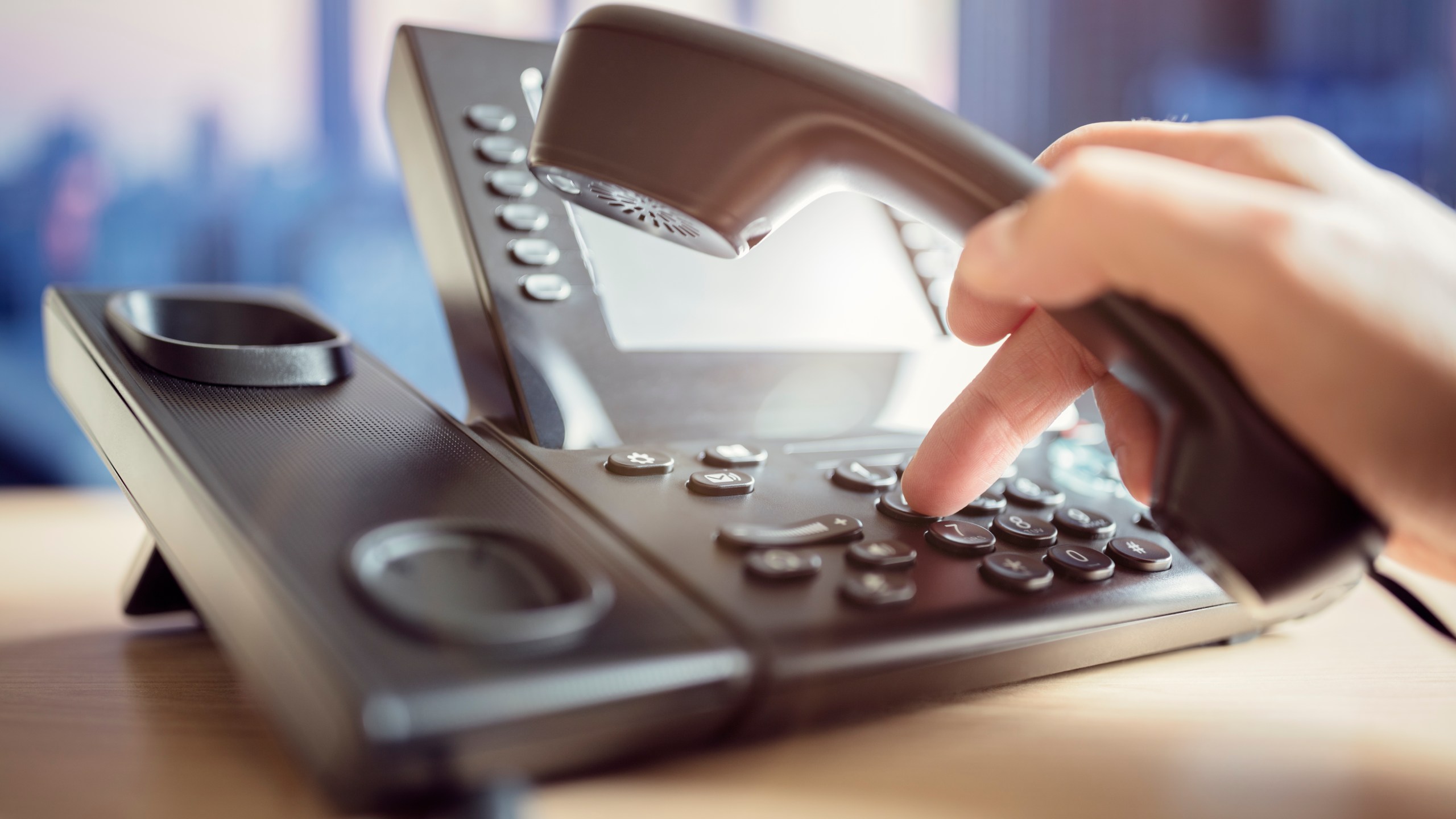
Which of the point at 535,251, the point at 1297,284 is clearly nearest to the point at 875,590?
the point at 1297,284

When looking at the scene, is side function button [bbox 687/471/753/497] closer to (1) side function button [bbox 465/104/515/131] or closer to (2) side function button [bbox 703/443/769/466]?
(2) side function button [bbox 703/443/769/466]

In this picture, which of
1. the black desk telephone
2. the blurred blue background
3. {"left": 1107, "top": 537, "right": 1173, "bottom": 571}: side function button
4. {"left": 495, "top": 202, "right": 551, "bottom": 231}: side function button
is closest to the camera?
the black desk telephone

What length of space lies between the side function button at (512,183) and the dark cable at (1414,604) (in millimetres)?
391

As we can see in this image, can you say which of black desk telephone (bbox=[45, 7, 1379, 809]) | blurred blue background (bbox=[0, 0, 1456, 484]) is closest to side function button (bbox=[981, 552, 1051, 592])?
black desk telephone (bbox=[45, 7, 1379, 809])

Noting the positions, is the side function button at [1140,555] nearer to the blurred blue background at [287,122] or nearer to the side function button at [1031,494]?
the side function button at [1031,494]

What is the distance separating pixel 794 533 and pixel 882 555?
3 cm

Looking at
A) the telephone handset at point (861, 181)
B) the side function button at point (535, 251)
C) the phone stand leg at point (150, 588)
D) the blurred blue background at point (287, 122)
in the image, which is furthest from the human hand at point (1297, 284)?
the blurred blue background at point (287, 122)

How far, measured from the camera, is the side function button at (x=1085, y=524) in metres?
0.35

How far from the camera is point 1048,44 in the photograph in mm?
1033

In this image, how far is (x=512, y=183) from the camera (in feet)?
1.45

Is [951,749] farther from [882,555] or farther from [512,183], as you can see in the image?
[512,183]

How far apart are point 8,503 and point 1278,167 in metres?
0.76

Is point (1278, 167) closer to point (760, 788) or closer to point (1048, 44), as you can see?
point (760, 788)

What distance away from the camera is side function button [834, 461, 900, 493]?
14.2 inches
